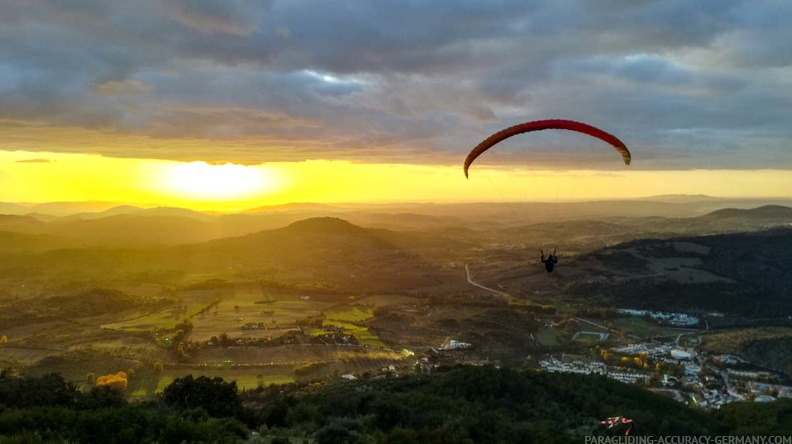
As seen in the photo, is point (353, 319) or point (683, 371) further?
point (353, 319)

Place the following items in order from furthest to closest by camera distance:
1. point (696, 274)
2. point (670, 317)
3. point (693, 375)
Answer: point (696, 274), point (670, 317), point (693, 375)

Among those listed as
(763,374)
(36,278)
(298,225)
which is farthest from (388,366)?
(298,225)

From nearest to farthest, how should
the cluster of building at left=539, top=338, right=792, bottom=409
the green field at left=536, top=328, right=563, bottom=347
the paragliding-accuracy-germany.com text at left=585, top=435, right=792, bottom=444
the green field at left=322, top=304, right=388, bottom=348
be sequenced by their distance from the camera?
the paragliding-accuracy-germany.com text at left=585, top=435, right=792, bottom=444, the cluster of building at left=539, top=338, right=792, bottom=409, the green field at left=322, top=304, right=388, bottom=348, the green field at left=536, top=328, right=563, bottom=347

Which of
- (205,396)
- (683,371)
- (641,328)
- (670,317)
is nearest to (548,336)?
(641,328)

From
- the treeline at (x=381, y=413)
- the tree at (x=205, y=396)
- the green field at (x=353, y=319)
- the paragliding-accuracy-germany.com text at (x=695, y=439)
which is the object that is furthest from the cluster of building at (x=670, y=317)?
the tree at (x=205, y=396)

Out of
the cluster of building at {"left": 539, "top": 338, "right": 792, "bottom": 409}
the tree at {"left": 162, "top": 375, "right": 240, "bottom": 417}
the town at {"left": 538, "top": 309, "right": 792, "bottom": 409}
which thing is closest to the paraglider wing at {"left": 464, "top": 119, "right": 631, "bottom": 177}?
the tree at {"left": 162, "top": 375, "right": 240, "bottom": 417}

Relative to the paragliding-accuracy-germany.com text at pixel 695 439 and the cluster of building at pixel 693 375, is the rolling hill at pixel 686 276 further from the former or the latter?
the paragliding-accuracy-germany.com text at pixel 695 439

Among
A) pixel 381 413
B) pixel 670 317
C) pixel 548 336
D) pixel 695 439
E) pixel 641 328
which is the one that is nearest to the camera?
pixel 381 413

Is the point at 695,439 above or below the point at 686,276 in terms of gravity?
above

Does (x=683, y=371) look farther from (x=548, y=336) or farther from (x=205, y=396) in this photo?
(x=205, y=396)

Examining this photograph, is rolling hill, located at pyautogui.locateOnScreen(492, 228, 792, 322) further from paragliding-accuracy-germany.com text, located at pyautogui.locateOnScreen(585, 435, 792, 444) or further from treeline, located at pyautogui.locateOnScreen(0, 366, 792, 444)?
paragliding-accuracy-germany.com text, located at pyautogui.locateOnScreen(585, 435, 792, 444)
